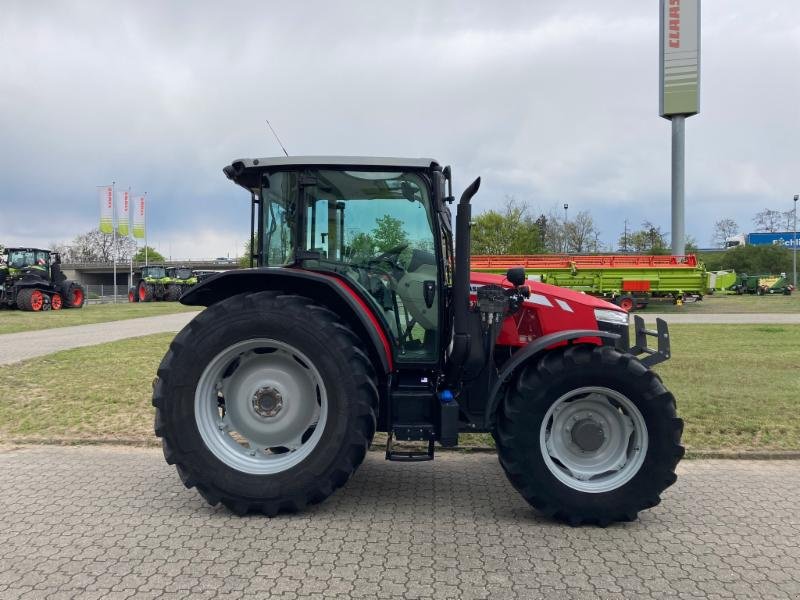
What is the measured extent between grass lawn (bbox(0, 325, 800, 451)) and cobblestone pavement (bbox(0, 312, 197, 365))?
91cm

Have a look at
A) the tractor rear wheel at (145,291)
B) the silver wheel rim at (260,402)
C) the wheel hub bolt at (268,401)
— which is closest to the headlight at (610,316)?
the silver wheel rim at (260,402)

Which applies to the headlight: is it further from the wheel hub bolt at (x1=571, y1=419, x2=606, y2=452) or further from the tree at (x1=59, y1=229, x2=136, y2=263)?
the tree at (x1=59, y1=229, x2=136, y2=263)

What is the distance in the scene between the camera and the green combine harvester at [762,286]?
39719mm

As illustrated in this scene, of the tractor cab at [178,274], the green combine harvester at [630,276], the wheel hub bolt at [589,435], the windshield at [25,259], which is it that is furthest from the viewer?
the tractor cab at [178,274]

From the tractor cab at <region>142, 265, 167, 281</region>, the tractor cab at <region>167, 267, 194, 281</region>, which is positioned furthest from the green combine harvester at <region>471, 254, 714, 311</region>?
the tractor cab at <region>142, 265, 167, 281</region>

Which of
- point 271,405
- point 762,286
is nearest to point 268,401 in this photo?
point 271,405

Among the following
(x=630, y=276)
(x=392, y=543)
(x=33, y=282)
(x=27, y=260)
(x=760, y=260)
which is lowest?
(x=392, y=543)

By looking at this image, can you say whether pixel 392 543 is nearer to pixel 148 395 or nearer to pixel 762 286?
pixel 148 395

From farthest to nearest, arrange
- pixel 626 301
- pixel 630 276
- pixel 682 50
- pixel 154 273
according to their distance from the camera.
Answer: pixel 154 273, pixel 682 50, pixel 630 276, pixel 626 301

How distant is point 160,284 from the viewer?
107 ft

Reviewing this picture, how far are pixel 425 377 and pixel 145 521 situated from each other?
1.88m

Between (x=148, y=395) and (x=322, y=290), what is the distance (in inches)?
160

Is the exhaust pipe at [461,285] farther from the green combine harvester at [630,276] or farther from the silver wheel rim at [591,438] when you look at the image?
the green combine harvester at [630,276]

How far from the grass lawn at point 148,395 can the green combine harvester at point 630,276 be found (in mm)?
11587
